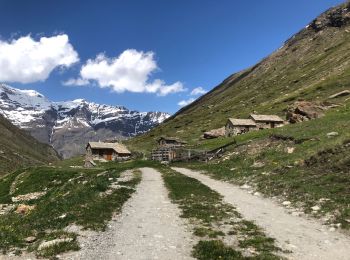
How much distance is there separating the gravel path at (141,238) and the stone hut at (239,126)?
9697cm

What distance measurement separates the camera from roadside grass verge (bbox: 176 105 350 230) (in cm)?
2527

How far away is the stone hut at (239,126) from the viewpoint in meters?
122

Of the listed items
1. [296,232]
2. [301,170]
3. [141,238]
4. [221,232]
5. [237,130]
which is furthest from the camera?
[237,130]

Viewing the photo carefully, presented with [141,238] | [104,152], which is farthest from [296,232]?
[104,152]

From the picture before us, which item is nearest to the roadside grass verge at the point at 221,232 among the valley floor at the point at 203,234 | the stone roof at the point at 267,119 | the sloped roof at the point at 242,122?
the valley floor at the point at 203,234

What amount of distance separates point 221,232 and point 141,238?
3743 millimetres

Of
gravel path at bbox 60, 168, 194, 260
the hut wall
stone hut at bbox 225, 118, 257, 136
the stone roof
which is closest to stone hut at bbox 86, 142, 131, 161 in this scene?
the hut wall

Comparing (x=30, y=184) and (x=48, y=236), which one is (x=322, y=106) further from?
(x=48, y=236)

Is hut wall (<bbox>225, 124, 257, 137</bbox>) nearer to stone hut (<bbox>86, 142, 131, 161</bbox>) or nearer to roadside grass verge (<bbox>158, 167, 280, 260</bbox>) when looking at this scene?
stone hut (<bbox>86, 142, 131, 161</bbox>)

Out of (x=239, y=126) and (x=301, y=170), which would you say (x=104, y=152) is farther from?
(x=301, y=170)

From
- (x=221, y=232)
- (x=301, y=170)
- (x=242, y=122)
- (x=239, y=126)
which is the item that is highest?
(x=242, y=122)

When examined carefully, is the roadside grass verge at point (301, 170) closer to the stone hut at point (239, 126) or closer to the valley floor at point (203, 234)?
the valley floor at point (203, 234)

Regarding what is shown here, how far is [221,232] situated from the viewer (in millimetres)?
19406

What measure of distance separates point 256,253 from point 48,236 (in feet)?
27.2
